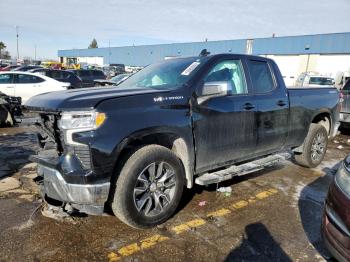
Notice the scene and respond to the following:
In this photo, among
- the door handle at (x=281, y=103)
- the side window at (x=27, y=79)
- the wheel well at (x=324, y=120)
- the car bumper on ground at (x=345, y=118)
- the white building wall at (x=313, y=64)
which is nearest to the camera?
the door handle at (x=281, y=103)

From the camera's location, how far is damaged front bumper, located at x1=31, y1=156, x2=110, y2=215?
3318 millimetres

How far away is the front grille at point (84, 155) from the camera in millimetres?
3291

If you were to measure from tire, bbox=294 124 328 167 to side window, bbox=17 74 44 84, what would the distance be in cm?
1153

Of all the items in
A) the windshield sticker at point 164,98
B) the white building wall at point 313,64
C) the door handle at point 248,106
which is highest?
the white building wall at point 313,64

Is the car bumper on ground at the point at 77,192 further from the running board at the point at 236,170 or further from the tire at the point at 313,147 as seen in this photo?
the tire at the point at 313,147

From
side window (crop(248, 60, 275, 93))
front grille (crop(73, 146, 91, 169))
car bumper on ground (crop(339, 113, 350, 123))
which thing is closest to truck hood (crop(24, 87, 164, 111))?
front grille (crop(73, 146, 91, 169))

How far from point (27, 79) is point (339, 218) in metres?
13.9

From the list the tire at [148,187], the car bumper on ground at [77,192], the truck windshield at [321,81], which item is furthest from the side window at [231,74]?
the truck windshield at [321,81]

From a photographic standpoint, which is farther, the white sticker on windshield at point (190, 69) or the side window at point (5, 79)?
the side window at point (5, 79)

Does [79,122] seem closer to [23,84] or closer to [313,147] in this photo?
[313,147]

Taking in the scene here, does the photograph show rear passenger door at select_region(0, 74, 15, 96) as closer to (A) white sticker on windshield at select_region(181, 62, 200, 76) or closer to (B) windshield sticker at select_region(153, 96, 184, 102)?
(A) white sticker on windshield at select_region(181, 62, 200, 76)

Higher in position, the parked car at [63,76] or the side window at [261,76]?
the side window at [261,76]

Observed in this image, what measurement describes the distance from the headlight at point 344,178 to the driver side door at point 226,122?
5.05 feet

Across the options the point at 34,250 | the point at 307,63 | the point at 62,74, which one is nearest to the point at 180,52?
the point at 307,63
